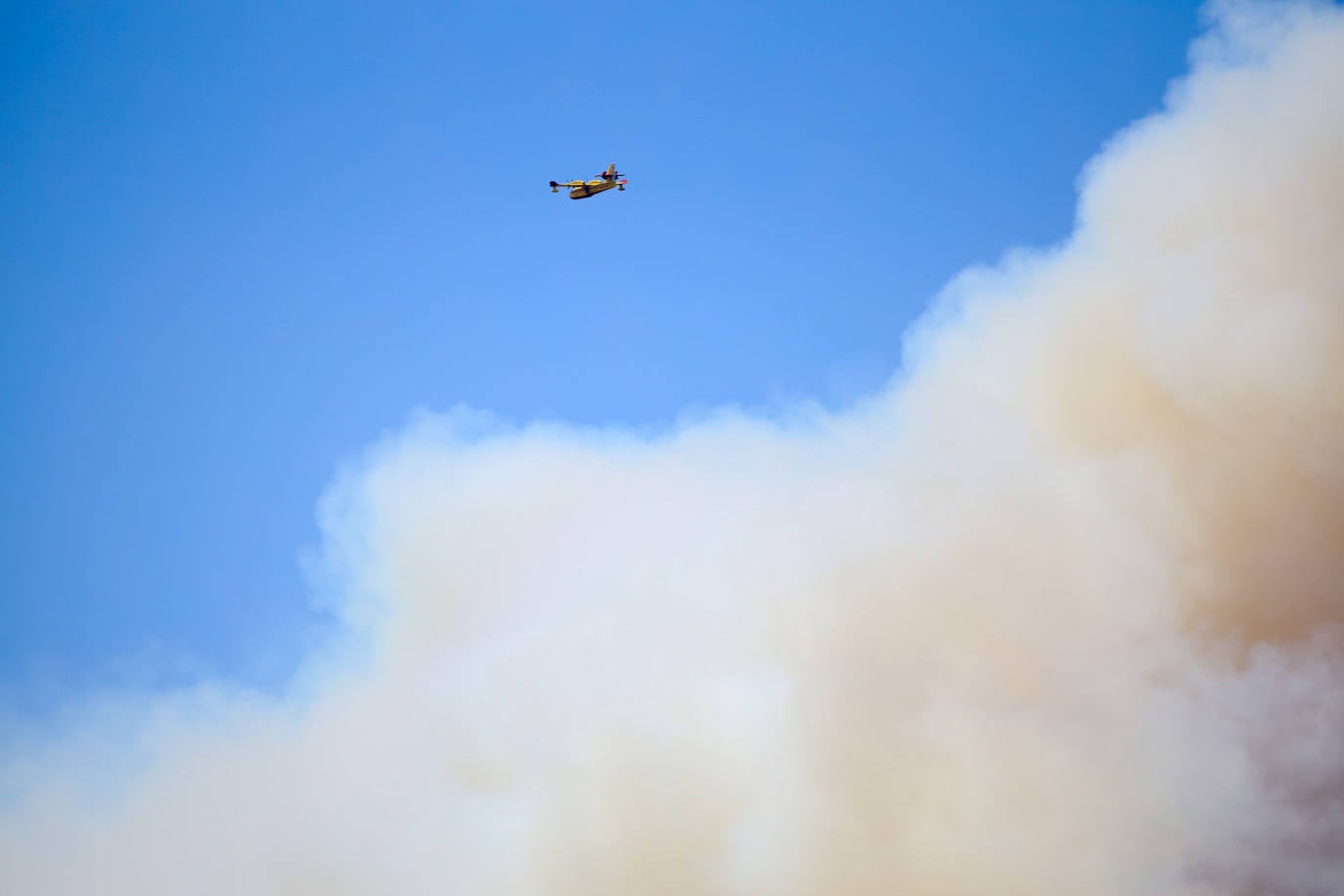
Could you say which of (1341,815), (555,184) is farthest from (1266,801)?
(555,184)

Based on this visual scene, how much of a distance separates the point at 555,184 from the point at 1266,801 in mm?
28536

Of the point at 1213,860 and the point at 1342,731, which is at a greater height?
the point at 1342,731

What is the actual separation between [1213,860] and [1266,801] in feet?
7.94

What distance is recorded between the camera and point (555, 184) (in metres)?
49.3

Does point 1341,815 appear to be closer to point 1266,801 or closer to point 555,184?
point 1266,801

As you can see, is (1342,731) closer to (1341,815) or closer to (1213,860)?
(1341,815)

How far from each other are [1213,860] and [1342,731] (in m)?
5.44

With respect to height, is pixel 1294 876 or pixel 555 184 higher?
pixel 555 184

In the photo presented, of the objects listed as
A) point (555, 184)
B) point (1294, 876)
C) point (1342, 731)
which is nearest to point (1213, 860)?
point (1294, 876)

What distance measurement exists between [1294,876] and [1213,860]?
230cm

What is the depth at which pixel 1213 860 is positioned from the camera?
48.0 meters

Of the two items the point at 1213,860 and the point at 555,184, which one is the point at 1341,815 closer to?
the point at 1213,860

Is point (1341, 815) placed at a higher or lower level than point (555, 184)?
lower

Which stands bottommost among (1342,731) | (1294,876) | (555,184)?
(1294,876)
